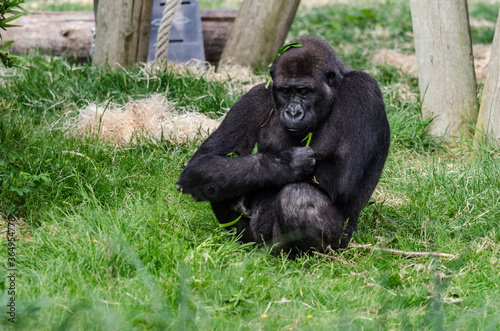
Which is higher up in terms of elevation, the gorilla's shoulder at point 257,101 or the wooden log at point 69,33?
the gorilla's shoulder at point 257,101

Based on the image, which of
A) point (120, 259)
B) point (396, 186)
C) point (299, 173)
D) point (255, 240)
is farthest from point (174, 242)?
point (396, 186)

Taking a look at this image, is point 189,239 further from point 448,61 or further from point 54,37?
point 54,37

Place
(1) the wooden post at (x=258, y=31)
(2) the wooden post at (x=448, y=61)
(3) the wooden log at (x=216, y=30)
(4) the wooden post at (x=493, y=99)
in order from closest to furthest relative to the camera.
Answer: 1. (4) the wooden post at (x=493, y=99)
2. (2) the wooden post at (x=448, y=61)
3. (1) the wooden post at (x=258, y=31)
4. (3) the wooden log at (x=216, y=30)

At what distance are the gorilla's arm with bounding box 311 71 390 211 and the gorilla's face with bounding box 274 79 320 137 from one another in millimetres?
148

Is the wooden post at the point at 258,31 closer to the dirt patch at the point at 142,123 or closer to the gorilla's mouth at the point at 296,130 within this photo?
the dirt patch at the point at 142,123

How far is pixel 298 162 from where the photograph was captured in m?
3.23

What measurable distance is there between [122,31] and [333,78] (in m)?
3.11

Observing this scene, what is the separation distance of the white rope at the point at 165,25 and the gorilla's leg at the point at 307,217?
9.90 feet

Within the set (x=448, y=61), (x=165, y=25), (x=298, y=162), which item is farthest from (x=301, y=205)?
(x=165, y=25)

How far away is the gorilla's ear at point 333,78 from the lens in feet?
10.8

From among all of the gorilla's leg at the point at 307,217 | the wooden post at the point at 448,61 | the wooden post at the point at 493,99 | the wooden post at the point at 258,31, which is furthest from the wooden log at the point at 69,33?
the gorilla's leg at the point at 307,217

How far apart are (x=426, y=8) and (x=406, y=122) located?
942 millimetres

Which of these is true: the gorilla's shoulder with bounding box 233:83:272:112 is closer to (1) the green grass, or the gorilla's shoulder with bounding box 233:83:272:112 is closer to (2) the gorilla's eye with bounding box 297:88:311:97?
(2) the gorilla's eye with bounding box 297:88:311:97

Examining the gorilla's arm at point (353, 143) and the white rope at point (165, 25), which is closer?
the gorilla's arm at point (353, 143)
